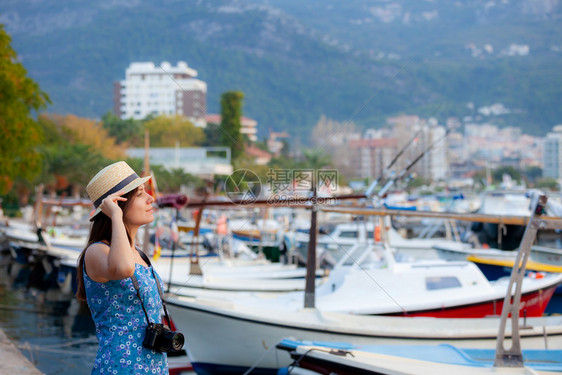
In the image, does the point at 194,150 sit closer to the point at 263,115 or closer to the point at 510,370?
the point at 510,370

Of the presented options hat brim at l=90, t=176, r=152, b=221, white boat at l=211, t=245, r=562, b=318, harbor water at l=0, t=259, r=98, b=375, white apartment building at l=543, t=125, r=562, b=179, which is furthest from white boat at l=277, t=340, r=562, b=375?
white apartment building at l=543, t=125, r=562, b=179

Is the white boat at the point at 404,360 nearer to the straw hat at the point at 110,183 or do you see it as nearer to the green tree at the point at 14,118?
the straw hat at the point at 110,183

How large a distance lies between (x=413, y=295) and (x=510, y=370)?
4.40 metres

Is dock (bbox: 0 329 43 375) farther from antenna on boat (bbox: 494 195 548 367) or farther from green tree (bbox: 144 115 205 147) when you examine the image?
green tree (bbox: 144 115 205 147)

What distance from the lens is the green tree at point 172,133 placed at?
9788cm

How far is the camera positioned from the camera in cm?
317

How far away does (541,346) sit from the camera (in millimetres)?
8281

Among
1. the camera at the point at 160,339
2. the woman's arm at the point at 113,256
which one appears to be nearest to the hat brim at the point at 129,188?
the woman's arm at the point at 113,256

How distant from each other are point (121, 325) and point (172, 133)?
98.6 m


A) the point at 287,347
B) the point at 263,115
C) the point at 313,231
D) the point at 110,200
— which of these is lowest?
the point at 287,347

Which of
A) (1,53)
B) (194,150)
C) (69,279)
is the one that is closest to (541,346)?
(1,53)

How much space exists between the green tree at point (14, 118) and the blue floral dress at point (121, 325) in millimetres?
11858

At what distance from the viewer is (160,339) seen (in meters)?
3.18

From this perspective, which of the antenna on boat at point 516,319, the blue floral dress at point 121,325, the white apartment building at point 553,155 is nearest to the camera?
the blue floral dress at point 121,325
